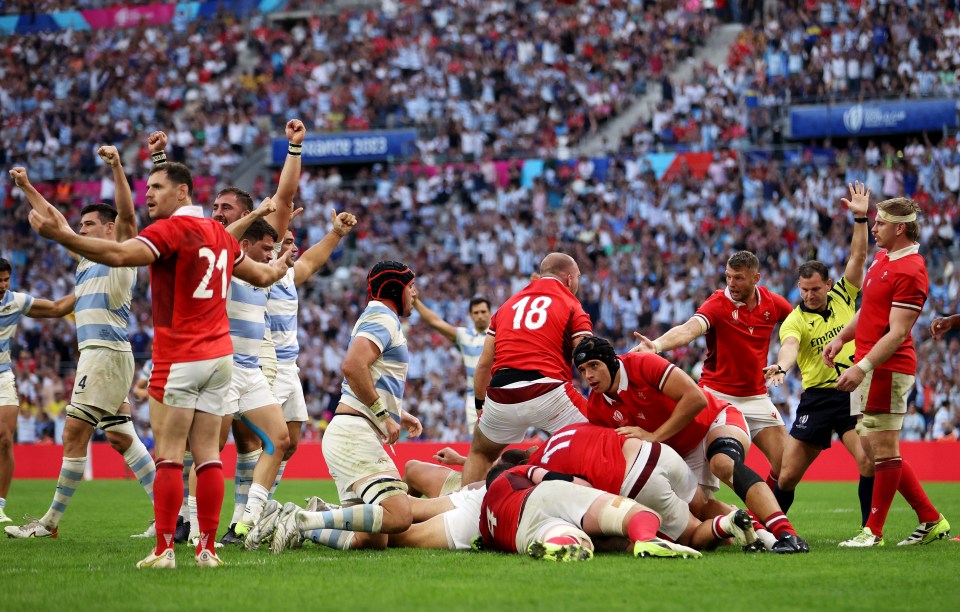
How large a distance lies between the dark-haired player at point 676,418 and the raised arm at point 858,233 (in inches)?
84.9

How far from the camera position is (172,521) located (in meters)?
7.65

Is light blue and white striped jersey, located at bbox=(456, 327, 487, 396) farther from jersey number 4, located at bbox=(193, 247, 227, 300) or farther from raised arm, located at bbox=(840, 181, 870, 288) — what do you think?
jersey number 4, located at bbox=(193, 247, 227, 300)

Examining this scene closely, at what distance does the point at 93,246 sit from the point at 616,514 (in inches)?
152

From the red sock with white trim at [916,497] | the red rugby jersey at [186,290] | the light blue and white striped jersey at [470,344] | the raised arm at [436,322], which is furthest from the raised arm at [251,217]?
the light blue and white striped jersey at [470,344]

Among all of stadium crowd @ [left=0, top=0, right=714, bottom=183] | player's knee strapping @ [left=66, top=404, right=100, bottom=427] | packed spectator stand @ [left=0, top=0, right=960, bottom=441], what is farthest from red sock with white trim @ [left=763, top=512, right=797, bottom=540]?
stadium crowd @ [left=0, top=0, right=714, bottom=183]

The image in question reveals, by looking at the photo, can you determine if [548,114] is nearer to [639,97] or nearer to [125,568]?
[639,97]

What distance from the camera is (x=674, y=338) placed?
10.2m

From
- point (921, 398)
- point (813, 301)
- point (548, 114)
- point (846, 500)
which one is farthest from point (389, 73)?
point (813, 301)

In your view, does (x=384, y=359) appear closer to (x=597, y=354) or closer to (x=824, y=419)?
(x=597, y=354)

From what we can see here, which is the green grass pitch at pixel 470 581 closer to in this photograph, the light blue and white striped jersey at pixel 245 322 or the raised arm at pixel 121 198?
the light blue and white striped jersey at pixel 245 322

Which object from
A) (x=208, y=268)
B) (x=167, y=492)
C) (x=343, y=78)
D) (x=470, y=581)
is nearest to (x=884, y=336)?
(x=470, y=581)

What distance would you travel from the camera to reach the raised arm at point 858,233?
1017 centimetres

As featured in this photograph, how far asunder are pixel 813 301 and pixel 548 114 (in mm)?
23227

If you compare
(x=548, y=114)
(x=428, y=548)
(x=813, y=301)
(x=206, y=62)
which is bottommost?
(x=428, y=548)
